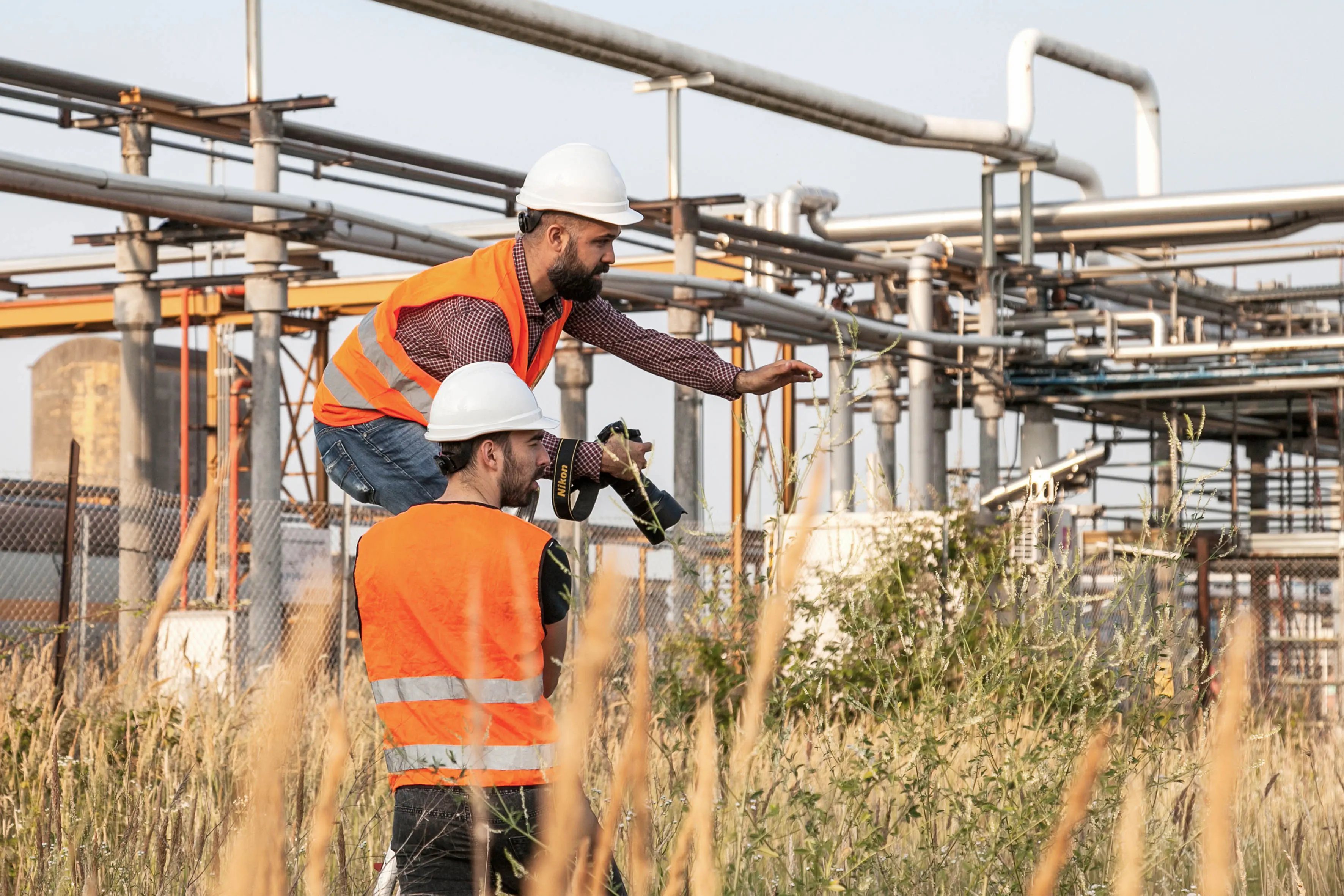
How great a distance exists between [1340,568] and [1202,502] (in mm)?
12443

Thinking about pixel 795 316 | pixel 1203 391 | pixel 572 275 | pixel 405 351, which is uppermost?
pixel 795 316

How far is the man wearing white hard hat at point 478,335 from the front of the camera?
3.51 meters

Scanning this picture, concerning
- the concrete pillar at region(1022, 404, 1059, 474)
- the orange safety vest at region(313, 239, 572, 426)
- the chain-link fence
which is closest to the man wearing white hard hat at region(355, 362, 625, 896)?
the orange safety vest at region(313, 239, 572, 426)

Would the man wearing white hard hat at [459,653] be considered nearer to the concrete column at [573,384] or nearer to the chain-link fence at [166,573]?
the chain-link fence at [166,573]

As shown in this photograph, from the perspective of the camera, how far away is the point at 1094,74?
19453 mm

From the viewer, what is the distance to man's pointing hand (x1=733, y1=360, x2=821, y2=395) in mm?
3557

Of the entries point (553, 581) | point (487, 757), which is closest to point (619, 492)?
point (553, 581)

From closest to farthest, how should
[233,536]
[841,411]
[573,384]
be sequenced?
1. [841,411]
2. [233,536]
3. [573,384]

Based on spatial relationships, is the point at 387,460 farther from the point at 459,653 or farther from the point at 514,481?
the point at 459,653

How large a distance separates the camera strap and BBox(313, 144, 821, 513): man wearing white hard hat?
0.06 feet

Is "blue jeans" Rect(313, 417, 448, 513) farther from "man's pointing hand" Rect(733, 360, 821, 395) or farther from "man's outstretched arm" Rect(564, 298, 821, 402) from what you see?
"man's pointing hand" Rect(733, 360, 821, 395)

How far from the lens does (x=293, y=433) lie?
72.9 ft

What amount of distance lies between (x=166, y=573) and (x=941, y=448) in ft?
52.4

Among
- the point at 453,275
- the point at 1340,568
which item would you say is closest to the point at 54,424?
the point at 1340,568
